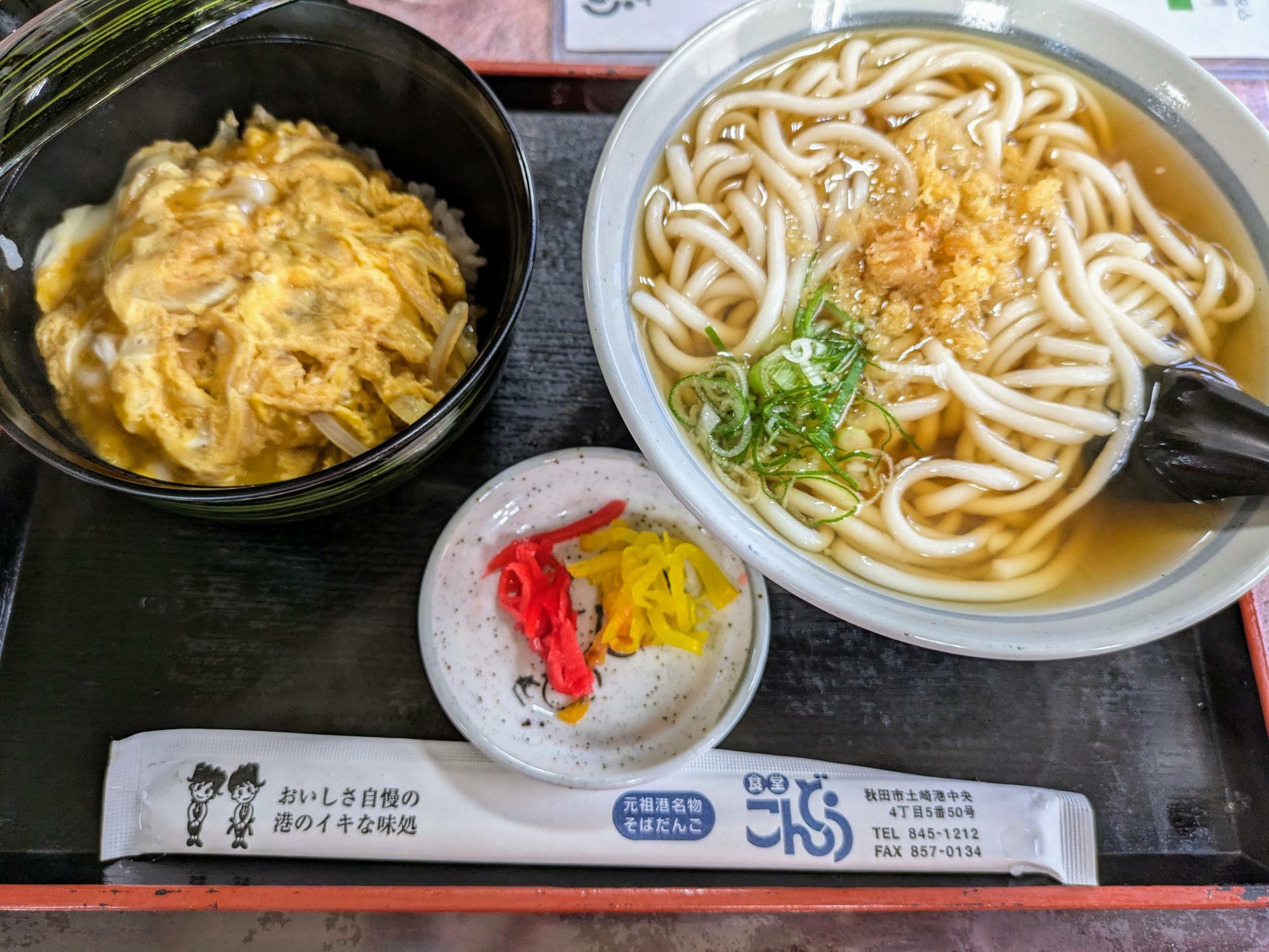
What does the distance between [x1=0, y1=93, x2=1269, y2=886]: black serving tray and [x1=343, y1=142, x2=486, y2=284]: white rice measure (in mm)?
405

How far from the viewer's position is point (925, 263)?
1348mm

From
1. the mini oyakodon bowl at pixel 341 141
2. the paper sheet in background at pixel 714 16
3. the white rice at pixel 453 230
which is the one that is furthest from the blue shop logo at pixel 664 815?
the paper sheet in background at pixel 714 16

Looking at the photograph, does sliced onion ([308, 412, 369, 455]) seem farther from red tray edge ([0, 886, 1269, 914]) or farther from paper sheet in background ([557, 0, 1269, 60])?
paper sheet in background ([557, 0, 1269, 60])

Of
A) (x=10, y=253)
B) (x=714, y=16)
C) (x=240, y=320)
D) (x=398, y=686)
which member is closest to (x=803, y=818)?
(x=398, y=686)

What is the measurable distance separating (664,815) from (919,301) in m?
1.12

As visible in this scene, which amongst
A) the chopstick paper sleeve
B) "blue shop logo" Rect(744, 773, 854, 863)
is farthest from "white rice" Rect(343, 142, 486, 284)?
"blue shop logo" Rect(744, 773, 854, 863)

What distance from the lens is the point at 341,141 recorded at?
5.14 feet

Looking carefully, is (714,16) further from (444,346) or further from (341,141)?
(444,346)

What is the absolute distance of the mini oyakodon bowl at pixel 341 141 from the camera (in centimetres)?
115

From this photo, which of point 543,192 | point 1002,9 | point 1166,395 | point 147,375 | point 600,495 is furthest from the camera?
point 543,192

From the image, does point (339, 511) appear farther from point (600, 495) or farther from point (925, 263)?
point (925, 263)

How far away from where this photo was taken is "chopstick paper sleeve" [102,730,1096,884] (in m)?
1.31

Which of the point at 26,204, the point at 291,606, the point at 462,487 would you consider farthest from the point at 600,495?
the point at 26,204

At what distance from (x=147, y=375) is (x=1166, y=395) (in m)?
1.84
